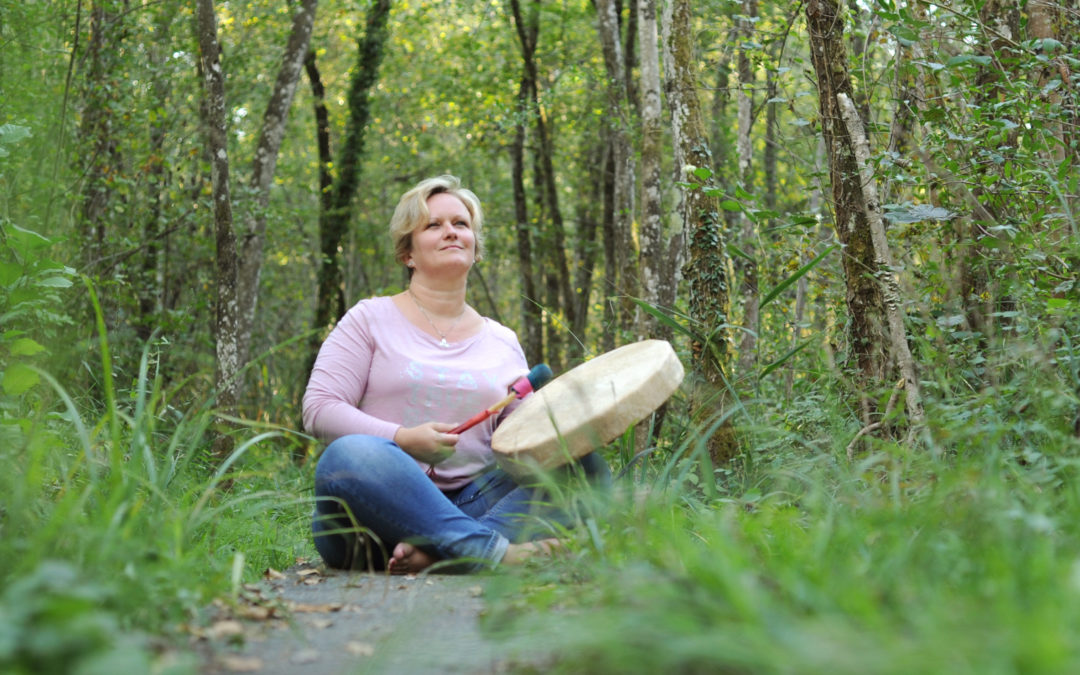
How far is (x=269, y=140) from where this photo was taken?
8273mm

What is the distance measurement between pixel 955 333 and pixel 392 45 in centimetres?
1407

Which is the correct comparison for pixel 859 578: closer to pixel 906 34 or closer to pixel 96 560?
pixel 96 560

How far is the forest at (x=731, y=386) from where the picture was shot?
1469 millimetres

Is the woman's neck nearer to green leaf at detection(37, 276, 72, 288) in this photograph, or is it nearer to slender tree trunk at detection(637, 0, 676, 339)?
green leaf at detection(37, 276, 72, 288)

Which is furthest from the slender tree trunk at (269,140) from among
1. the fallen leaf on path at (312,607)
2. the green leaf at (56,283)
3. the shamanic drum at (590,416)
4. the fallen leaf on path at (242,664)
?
the fallen leaf on path at (242,664)

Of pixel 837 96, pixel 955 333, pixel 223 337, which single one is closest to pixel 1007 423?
pixel 955 333

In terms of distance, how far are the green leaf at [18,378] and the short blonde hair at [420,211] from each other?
151cm

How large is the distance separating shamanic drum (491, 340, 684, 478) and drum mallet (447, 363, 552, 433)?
68 mm

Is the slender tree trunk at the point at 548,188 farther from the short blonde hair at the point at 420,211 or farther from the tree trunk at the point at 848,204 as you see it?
the tree trunk at the point at 848,204

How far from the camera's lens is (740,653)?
1.24 metres

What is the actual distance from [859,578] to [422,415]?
2.08 meters

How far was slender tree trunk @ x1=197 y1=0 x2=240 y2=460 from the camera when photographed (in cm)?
642

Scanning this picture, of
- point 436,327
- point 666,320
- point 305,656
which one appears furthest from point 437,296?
point 305,656

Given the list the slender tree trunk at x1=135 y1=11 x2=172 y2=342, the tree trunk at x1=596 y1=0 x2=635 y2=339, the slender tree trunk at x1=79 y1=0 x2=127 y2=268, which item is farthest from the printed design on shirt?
the slender tree trunk at x1=135 y1=11 x2=172 y2=342
